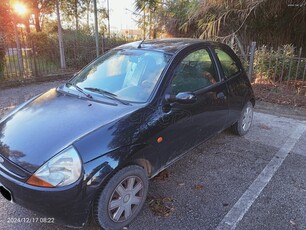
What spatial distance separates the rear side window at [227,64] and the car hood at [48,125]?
63.9 inches

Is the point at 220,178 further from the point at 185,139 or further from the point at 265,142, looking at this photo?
the point at 265,142

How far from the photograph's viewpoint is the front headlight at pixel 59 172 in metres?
1.94

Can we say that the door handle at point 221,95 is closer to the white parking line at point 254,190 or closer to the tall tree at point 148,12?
the white parking line at point 254,190

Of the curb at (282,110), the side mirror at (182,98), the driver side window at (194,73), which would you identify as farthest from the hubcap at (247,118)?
the side mirror at (182,98)

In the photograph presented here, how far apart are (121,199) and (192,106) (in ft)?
4.00

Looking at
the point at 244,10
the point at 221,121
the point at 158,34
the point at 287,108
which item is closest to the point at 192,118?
the point at 221,121

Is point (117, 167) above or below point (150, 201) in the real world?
above

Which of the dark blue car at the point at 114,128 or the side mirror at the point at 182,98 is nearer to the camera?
the dark blue car at the point at 114,128

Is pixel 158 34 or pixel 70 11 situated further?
pixel 70 11

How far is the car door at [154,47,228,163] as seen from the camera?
8.75ft

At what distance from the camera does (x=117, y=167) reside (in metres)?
2.12

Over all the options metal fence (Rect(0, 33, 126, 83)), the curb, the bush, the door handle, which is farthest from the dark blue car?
metal fence (Rect(0, 33, 126, 83))

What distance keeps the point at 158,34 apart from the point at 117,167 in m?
9.34

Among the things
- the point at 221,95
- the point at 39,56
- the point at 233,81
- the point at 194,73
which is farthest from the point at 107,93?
the point at 39,56
